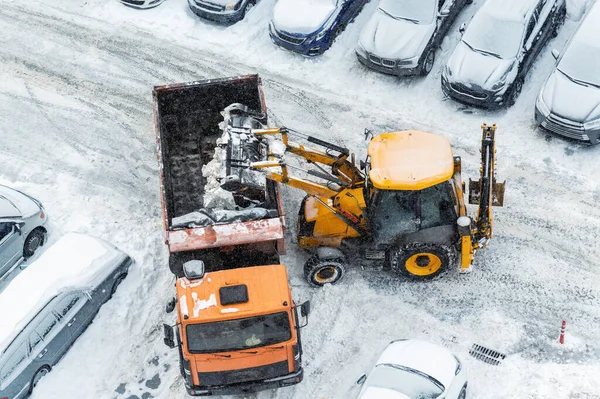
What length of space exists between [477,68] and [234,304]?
815 centimetres

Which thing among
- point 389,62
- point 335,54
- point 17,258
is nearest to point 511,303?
point 389,62

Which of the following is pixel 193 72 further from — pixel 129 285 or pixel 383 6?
pixel 129 285

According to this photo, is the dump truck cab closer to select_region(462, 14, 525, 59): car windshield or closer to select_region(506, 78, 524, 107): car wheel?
select_region(506, 78, 524, 107): car wheel

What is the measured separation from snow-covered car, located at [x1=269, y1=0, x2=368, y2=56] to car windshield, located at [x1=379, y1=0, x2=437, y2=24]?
120 centimetres

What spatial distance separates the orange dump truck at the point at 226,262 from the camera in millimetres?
10836

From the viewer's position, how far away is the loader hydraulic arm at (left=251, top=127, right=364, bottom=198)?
12266mm

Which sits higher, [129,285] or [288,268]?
[288,268]

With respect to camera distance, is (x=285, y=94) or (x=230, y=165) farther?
(x=285, y=94)

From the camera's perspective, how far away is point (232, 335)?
427 inches

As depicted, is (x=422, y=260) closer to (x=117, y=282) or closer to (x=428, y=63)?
(x=117, y=282)

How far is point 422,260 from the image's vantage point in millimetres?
12867

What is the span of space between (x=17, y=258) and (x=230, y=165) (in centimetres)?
461

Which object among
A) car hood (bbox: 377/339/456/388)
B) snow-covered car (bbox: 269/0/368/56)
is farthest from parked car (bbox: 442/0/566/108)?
car hood (bbox: 377/339/456/388)

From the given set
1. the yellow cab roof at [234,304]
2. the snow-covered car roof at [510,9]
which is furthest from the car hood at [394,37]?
the yellow cab roof at [234,304]
